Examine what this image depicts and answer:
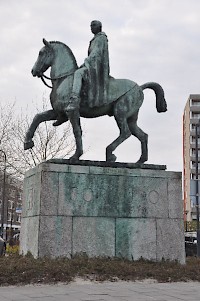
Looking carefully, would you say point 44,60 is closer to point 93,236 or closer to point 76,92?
point 76,92

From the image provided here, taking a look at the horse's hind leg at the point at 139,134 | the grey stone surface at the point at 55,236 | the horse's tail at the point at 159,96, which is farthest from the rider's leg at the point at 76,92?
the grey stone surface at the point at 55,236

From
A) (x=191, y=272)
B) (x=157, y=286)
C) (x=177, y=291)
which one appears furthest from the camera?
(x=191, y=272)

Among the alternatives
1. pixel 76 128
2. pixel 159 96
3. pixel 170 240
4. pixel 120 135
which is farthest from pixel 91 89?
pixel 170 240

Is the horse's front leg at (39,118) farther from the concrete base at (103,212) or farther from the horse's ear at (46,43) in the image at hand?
the horse's ear at (46,43)

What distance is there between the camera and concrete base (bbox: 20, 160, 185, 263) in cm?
945

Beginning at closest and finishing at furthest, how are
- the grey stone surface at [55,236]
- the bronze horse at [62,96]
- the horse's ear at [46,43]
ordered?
the grey stone surface at [55,236]
the bronze horse at [62,96]
the horse's ear at [46,43]

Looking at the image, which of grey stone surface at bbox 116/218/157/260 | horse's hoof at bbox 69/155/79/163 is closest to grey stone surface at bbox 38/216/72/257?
grey stone surface at bbox 116/218/157/260

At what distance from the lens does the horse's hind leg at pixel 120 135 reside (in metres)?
10.8

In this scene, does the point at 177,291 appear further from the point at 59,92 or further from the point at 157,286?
the point at 59,92

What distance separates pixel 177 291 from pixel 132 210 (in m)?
2.95

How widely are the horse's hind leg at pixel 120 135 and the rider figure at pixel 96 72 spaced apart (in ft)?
1.87

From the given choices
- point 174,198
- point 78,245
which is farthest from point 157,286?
point 174,198

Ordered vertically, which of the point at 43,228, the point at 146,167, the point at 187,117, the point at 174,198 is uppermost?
the point at 187,117

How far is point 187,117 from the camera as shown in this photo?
89.8 m
